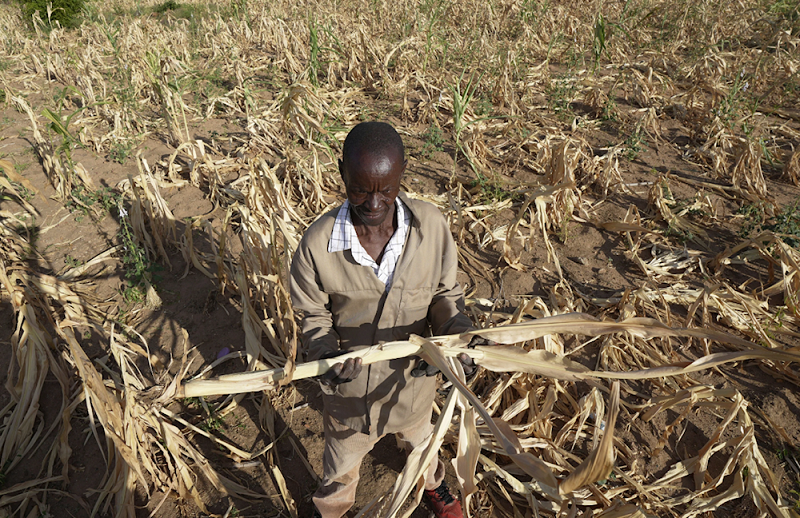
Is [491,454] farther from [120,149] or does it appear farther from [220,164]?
[120,149]

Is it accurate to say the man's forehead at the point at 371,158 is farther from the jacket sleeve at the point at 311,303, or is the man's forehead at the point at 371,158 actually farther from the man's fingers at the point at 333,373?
the man's fingers at the point at 333,373

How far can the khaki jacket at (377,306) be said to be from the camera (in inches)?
56.6

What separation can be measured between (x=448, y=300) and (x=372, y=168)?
2.04ft

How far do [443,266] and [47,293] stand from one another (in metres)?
3.01

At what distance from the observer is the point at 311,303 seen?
1531mm

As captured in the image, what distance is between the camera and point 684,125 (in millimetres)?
5047

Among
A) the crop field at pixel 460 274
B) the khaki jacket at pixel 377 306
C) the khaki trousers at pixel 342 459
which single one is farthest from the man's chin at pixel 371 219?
the khaki trousers at pixel 342 459

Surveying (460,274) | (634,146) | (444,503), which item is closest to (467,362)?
(444,503)

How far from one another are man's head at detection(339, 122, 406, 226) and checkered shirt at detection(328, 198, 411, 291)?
9 cm

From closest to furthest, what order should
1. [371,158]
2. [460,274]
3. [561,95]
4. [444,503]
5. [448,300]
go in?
1. [371,158]
2. [448,300]
3. [444,503]
4. [460,274]
5. [561,95]

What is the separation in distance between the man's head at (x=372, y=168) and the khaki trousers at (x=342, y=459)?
3.10ft

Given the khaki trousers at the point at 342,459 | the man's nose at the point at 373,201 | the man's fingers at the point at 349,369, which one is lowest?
the khaki trousers at the point at 342,459

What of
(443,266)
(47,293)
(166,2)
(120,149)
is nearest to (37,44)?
(166,2)

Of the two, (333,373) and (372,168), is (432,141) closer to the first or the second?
(372,168)
